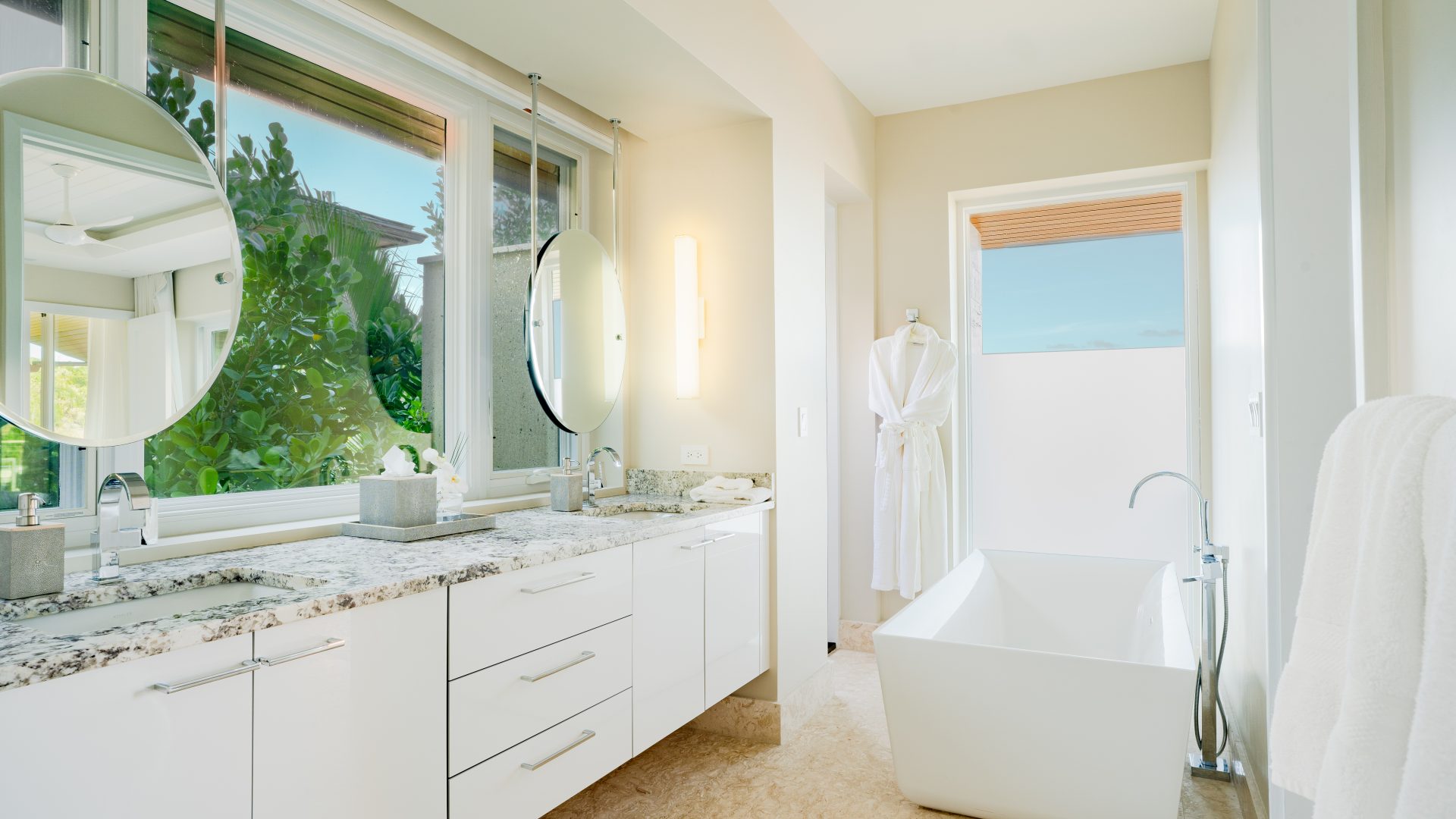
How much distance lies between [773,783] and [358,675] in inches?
63.2

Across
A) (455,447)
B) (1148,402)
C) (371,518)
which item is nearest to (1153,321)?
(1148,402)

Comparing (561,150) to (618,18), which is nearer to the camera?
(618,18)

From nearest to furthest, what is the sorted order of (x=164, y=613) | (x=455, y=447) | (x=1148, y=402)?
(x=164, y=613) < (x=455, y=447) < (x=1148, y=402)

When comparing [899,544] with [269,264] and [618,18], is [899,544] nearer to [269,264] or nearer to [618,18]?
[618,18]

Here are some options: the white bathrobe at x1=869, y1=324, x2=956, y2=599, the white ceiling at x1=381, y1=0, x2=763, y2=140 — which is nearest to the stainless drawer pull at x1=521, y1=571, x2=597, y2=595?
the white ceiling at x1=381, y1=0, x2=763, y2=140

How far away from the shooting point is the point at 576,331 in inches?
113

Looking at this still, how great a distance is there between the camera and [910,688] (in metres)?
2.30

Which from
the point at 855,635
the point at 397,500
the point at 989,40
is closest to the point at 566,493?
the point at 397,500

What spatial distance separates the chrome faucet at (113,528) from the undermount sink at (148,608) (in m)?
0.06

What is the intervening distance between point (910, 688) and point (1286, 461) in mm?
1121

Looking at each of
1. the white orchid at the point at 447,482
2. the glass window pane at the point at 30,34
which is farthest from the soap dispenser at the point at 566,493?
the glass window pane at the point at 30,34

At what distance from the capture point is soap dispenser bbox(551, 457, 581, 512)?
2629mm

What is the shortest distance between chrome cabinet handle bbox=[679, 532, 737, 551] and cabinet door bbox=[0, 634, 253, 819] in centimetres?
137

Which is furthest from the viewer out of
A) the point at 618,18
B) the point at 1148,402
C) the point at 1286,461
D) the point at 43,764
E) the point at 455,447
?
the point at 1148,402
